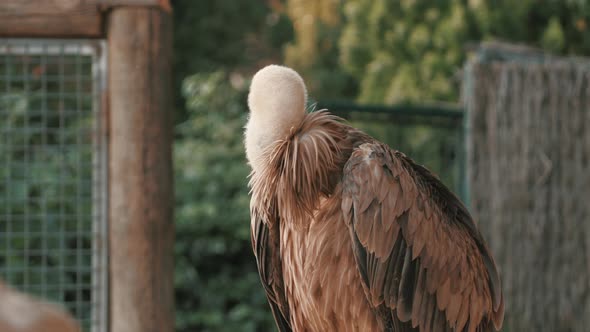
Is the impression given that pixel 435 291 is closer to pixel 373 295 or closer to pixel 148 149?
pixel 373 295

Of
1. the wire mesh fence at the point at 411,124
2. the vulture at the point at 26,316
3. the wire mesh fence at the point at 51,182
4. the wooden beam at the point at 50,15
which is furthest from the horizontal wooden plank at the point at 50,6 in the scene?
the vulture at the point at 26,316

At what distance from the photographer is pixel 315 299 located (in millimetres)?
2766

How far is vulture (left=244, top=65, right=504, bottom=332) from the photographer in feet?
8.80

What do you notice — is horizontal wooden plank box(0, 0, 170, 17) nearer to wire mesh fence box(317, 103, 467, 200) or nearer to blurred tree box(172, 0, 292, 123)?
wire mesh fence box(317, 103, 467, 200)

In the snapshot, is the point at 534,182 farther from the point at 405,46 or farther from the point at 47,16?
the point at 405,46

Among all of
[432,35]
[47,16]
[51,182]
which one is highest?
[432,35]

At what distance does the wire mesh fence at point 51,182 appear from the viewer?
346 centimetres

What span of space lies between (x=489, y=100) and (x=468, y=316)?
2.68m

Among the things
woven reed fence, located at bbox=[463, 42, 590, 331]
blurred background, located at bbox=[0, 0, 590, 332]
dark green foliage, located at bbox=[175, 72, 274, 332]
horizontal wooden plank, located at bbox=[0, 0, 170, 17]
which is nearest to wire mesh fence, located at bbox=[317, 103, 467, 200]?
blurred background, located at bbox=[0, 0, 590, 332]

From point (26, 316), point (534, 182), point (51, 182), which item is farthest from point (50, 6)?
point (534, 182)

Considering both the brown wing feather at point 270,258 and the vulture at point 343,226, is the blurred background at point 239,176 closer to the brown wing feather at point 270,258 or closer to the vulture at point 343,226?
the brown wing feather at point 270,258

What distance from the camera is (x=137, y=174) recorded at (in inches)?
129

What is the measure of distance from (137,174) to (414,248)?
1238mm

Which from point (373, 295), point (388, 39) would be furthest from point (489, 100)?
point (388, 39)
